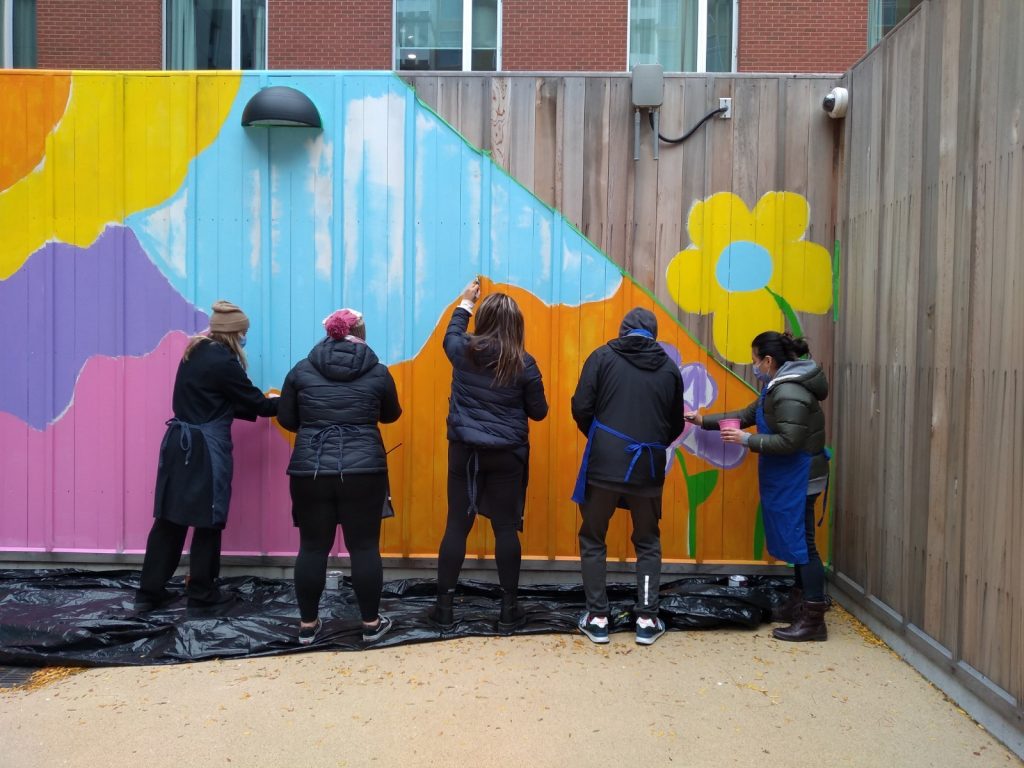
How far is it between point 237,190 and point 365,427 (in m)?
2.02

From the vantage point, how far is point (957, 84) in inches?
148

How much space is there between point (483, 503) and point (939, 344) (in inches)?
94.1

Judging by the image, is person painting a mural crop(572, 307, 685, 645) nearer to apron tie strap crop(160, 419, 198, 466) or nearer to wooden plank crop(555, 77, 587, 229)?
wooden plank crop(555, 77, 587, 229)

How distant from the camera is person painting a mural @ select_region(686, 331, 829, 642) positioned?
14.3ft

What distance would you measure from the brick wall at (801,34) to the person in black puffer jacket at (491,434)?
664 cm

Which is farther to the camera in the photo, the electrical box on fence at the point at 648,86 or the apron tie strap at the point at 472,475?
the electrical box on fence at the point at 648,86

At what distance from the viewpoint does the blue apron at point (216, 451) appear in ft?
15.5

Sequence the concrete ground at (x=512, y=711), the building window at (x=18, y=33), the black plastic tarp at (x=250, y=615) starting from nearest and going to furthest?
the concrete ground at (x=512, y=711), the black plastic tarp at (x=250, y=615), the building window at (x=18, y=33)

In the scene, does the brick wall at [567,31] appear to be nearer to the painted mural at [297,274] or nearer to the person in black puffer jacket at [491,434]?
the painted mural at [297,274]

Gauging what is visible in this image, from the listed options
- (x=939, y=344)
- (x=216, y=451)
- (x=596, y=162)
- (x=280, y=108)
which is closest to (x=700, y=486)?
(x=939, y=344)

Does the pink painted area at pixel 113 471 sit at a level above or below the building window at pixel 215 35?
below

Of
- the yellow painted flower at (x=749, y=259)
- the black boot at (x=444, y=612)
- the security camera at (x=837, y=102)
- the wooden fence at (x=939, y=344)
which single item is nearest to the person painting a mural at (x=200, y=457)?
the black boot at (x=444, y=612)

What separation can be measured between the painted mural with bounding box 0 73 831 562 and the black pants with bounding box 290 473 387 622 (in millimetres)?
1014

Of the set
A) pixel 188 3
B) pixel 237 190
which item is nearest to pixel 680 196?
pixel 237 190
